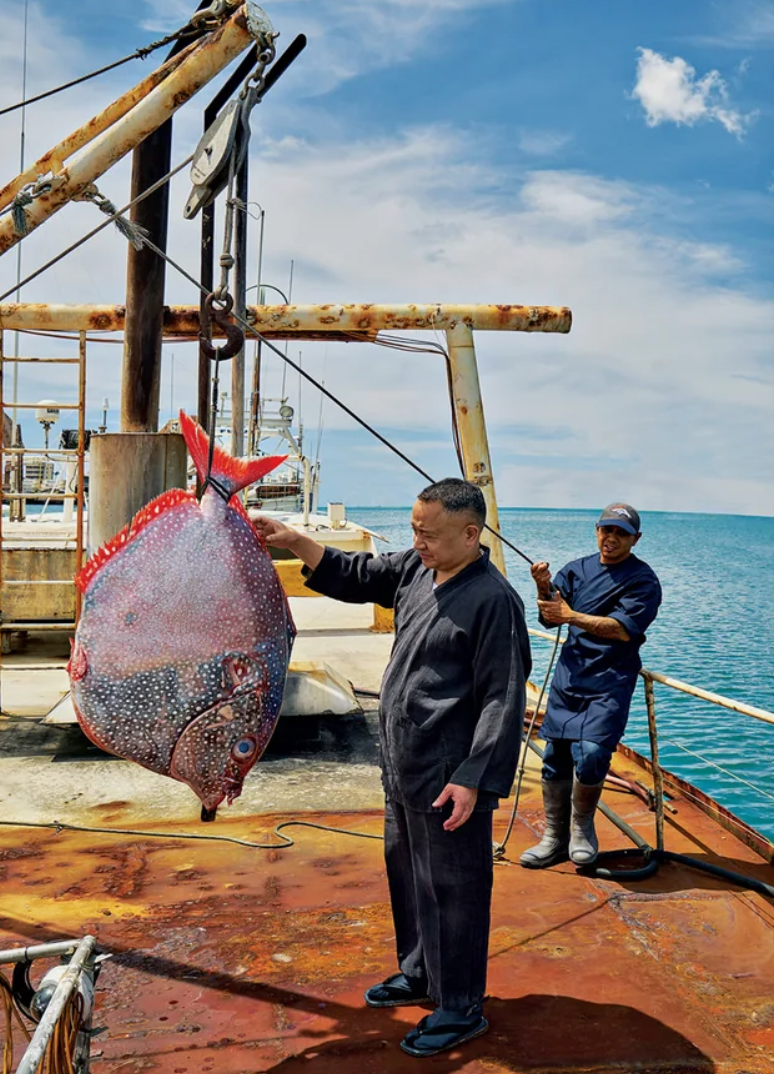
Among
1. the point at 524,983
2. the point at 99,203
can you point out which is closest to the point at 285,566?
the point at 99,203

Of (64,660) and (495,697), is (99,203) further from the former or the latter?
(64,660)

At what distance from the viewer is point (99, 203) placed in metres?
5.25

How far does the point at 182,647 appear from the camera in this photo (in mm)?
2570

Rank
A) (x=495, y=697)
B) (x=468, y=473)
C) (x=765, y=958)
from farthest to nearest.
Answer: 1. (x=468, y=473)
2. (x=765, y=958)
3. (x=495, y=697)

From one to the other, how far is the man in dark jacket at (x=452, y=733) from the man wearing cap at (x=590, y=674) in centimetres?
132

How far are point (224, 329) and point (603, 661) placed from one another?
2464 millimetres

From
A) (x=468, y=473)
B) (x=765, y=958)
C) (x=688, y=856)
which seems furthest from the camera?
(x=468, y=473)

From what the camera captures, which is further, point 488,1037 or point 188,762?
point 488,1037

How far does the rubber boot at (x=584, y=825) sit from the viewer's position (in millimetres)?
4480

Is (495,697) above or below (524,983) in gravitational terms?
above

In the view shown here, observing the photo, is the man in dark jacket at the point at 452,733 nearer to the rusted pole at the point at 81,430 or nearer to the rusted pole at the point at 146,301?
the rusted pole at the point at 146,301

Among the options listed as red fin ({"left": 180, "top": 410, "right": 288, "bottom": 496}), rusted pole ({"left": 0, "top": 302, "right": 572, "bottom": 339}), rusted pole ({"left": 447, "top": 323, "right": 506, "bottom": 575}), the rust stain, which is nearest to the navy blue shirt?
the rust stain

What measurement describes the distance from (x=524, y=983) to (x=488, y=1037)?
41 centimetres

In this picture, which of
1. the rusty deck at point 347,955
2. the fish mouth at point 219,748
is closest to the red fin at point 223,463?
the fish mouth at point 219,748
